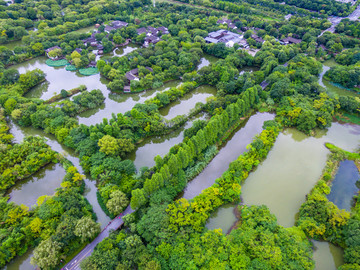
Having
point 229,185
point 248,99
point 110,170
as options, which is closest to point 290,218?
point 229,185

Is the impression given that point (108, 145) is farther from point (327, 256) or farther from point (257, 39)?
Result: point (257, 39)

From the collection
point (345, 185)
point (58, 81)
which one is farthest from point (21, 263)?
point (345, 185)

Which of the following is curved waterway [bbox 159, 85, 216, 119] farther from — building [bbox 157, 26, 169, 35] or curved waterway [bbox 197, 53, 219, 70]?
building [bbox 157, 26, 169, 35]

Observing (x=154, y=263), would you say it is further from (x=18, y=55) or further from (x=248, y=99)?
(x=18, y=55)

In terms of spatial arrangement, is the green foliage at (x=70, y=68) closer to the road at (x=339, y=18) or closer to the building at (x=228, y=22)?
the building at (x=228, y=22)

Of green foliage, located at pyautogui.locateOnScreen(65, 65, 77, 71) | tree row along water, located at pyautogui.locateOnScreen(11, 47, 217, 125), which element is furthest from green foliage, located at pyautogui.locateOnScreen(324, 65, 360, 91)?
green foliage, located at pyautogui.locateOnScreen(65, 65, 77, 71)
